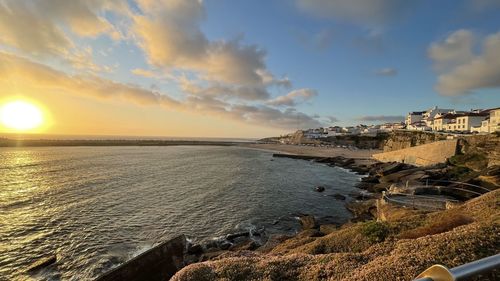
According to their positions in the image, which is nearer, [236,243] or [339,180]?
[236,243]

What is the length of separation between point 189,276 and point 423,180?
32025 mm

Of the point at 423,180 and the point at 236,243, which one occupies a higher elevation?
the point at 423,180

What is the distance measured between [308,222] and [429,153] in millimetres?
36559

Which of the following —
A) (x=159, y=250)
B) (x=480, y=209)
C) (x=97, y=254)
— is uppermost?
(x=480, y=209)

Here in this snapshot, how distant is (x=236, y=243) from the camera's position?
18.2m

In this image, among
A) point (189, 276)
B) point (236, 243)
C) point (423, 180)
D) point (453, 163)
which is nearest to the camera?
point (189, 276)

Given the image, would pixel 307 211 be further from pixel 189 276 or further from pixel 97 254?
pixel 189 276

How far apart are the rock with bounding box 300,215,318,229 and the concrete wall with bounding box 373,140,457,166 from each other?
33.1m

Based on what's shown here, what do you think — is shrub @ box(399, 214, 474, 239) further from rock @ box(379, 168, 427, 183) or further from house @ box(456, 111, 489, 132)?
house @ box(456, 111, 489, 132)

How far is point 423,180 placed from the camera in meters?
30.5

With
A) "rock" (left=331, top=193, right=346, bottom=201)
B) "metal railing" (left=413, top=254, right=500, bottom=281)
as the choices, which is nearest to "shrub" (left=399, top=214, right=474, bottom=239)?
"metal railing" (left=413, top=254, right=500, bottom=281)

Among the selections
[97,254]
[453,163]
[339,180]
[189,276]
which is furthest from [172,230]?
[453,163]

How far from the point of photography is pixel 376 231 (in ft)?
34.2

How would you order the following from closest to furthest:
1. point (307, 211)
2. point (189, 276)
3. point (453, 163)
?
point (189, 276), point (307, 211), point (453, 163)
